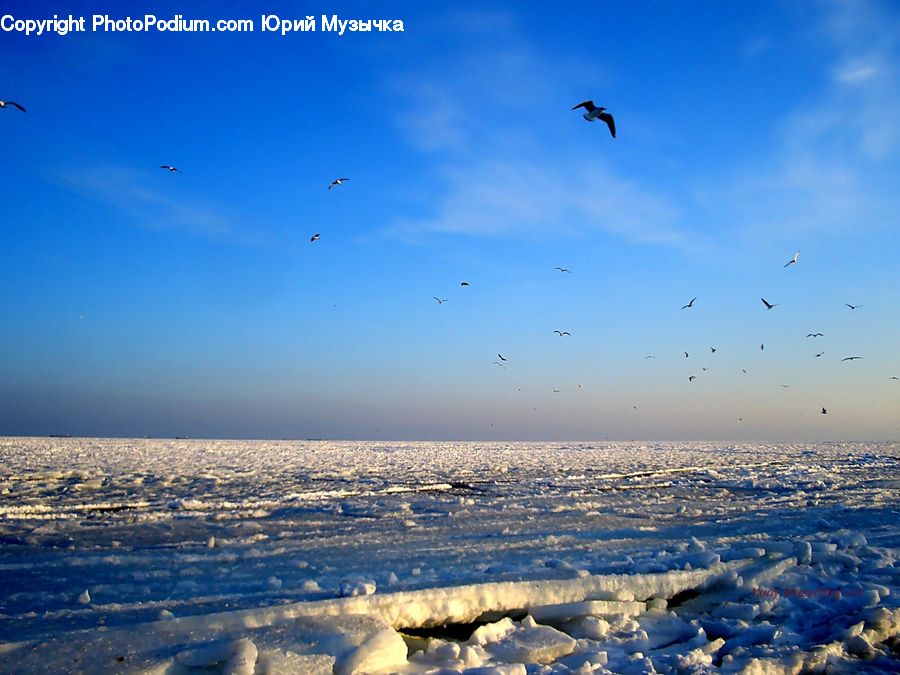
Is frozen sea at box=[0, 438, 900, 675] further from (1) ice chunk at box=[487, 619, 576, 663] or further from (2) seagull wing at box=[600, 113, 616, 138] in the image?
(2) seagull wing at box=[600, 113, 616, 138]

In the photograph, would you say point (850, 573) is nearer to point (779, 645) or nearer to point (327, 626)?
point (779, 645)

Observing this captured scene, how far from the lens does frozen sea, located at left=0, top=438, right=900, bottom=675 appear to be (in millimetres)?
3131

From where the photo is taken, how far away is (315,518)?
7027 millimetres

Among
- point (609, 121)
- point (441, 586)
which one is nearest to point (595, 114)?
point (609, 121)

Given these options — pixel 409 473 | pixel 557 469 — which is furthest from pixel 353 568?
pixel 557 469

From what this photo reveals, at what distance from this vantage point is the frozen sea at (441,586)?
3131 mm

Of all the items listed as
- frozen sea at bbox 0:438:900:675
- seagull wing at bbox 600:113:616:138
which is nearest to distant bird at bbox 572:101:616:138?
seagull wing at bbox 600:113:616:138

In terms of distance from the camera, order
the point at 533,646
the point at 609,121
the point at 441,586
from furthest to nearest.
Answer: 1. the point at 609,121
2. the point at 441,586
3. the point at 533,646

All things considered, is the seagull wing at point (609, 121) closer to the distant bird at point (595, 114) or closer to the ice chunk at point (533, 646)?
the distant bird at point (595, 114)

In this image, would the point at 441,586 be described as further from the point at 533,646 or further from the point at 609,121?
the point at 609,121

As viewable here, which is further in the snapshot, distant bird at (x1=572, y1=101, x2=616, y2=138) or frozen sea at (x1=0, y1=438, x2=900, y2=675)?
distant bird at (x1=572, y1=101, x2=616, y2=138)

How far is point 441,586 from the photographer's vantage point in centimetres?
403

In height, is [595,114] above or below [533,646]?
above

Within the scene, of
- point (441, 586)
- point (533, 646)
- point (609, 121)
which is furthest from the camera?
point (609, 121)
